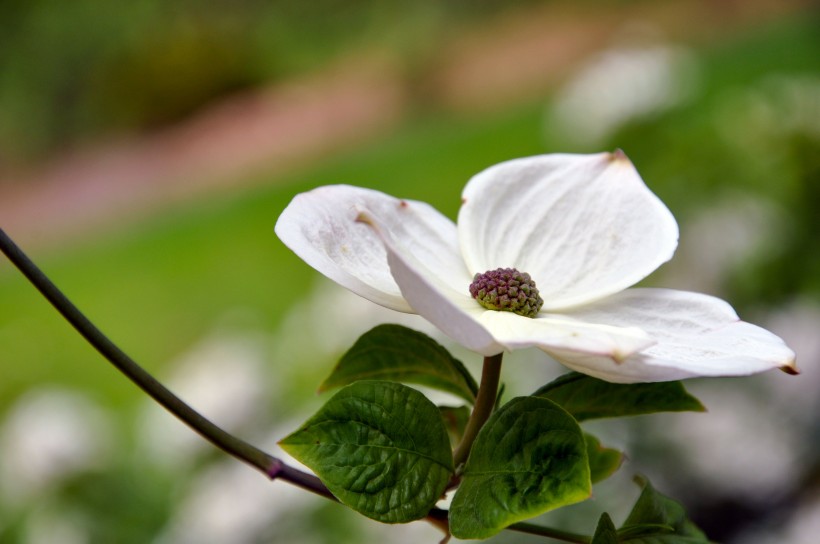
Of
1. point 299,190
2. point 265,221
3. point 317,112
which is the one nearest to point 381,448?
point 265,221

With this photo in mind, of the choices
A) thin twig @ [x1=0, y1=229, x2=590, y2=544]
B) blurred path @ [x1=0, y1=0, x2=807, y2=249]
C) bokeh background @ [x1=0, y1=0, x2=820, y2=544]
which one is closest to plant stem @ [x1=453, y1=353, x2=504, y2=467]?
thin twig @ [x1=0, y1=229, x2=590, y2=544]

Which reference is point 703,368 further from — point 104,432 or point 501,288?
point 104,432

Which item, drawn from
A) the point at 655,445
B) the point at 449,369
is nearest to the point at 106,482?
the point at 655,445

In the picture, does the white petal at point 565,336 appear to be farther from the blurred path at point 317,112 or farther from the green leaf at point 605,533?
the blurred path at point 317,112

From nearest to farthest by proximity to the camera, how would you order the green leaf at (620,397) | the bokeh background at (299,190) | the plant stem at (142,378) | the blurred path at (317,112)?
the plant stem at (142,378) → the green leaf at (620,397) → the bokeh background at (299,190) → the blurred path at (317,112)

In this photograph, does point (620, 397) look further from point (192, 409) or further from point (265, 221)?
point (265, 221)

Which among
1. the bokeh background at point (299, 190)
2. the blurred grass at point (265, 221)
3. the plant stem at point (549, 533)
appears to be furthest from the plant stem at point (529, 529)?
the blurred grass at point (265, 221)

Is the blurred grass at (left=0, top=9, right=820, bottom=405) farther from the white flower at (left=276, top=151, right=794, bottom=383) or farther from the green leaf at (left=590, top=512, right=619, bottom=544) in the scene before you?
the green leaf at (left=590, top=512, right=619, bottom=544)

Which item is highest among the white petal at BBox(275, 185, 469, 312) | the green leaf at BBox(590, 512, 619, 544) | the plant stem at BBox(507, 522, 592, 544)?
the white petal at BBox(275, 185, 469, 312)
